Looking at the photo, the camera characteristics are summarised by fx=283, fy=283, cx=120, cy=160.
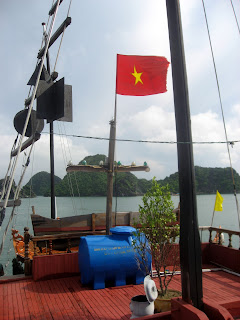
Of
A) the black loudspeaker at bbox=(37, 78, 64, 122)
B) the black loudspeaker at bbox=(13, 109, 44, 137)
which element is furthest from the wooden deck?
the black loudspeaker at bbox=(37, 78, 64, 122)

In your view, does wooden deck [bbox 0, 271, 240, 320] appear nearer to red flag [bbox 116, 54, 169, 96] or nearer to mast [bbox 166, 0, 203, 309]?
mast [bbox 166, 0, 203, 309]

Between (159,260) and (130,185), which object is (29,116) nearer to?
(159,260)

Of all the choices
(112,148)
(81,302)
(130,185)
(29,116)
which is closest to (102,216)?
(112,148)

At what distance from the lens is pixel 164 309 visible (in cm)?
608

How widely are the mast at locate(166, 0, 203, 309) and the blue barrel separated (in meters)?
2.78

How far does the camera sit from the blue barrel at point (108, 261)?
7586 millimetres

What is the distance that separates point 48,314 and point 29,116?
14.2 feet

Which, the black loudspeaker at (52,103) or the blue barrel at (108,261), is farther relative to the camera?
the blue barrel at (108,261)

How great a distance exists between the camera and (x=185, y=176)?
520 centimetres

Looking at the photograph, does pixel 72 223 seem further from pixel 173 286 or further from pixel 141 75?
pixel 141 75

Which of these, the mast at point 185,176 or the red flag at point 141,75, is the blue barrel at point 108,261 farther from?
the red flag at point 141,75

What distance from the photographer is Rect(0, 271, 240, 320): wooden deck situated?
6281 millimetres

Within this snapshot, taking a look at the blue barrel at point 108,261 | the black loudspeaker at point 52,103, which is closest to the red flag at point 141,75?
the black loudspeaker at point 52,103

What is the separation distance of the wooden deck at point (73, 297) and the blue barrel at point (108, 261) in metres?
0.26
